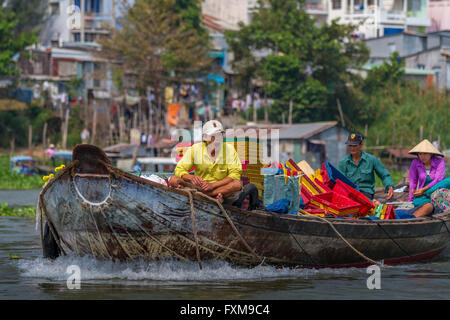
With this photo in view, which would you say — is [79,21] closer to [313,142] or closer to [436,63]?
[313,142]

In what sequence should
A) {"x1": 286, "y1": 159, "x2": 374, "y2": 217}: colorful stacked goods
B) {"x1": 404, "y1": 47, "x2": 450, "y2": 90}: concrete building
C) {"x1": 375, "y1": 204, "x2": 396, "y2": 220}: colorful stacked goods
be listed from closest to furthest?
1. {"x1": 286, "y1": 159, "x2": 374, "y2": 217}: colorful stacked goods
2. {"x1": 375, "y1": 204, "x2": 396, "y2": 220}: colorful stacked goods
3. {"x1": 404, "y1": 47, "x2": 450, "y2": 90}: concrete building

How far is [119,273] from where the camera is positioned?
7785 millimetres

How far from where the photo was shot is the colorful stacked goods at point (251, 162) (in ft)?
27.2

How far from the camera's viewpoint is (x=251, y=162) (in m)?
8.35

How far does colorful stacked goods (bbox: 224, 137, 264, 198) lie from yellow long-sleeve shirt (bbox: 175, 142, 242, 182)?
0.55m

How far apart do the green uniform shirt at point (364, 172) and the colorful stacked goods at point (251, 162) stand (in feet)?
5.05

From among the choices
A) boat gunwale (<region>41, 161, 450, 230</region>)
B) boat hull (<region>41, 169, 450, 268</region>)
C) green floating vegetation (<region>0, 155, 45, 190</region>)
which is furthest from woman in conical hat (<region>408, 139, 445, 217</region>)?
green floating vegetation (<region>0, 155, 45, 190</region>)

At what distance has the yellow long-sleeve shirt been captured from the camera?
7.66 m

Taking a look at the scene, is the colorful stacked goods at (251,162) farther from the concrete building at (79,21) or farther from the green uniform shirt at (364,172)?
the concrete building at (79,21)

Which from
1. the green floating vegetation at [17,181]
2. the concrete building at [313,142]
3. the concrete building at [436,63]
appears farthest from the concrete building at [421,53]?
the green floating vegetation at [17,181]

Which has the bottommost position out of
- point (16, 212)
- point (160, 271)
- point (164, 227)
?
point (16, 212)

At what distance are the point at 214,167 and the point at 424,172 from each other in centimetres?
316

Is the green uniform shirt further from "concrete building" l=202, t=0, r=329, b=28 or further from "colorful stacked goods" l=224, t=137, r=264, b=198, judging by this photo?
"concrete building" l=202, t=0, r=329, b=28

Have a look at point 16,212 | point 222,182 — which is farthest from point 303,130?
point 222,182
